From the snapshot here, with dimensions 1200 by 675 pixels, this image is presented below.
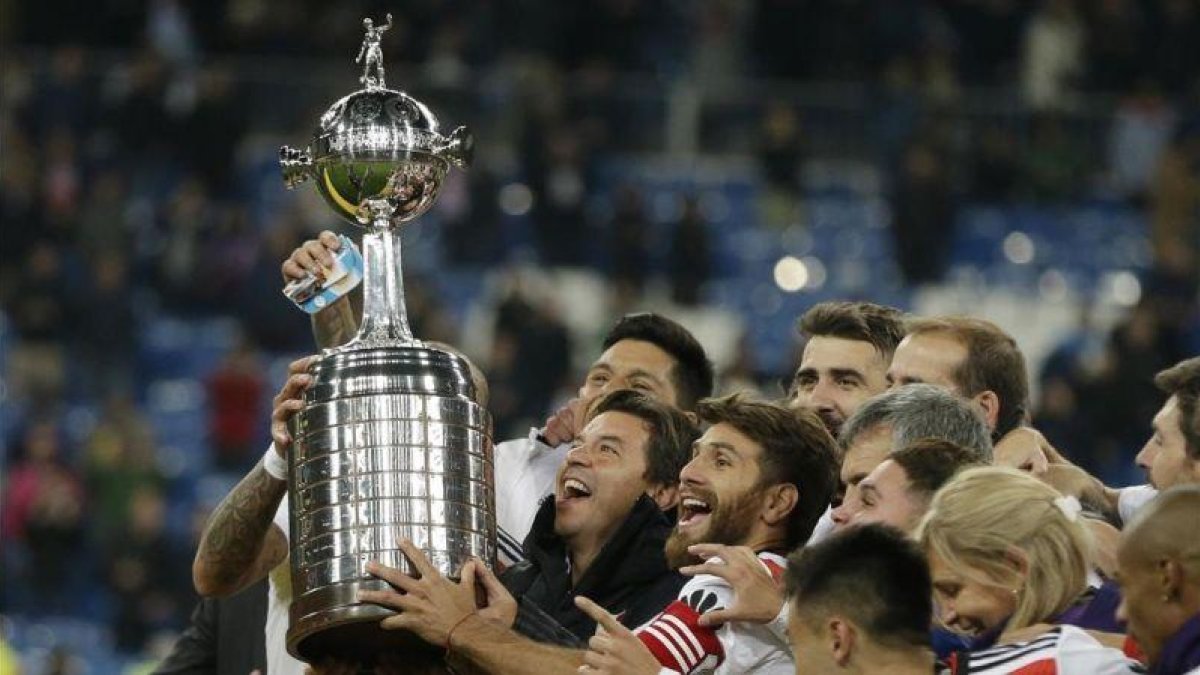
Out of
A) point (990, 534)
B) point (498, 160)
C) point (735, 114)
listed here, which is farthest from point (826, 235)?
point (990, 534)

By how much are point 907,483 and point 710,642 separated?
1.48ft

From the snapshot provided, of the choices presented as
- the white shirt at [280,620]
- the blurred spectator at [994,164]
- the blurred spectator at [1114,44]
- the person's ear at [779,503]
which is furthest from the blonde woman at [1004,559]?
the blurred spectator at [1114,44]

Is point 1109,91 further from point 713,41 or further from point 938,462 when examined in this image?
point 938,462

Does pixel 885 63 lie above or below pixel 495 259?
above

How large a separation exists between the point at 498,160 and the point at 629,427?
9.93m

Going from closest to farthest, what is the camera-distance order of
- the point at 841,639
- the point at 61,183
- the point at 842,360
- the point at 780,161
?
1. the point at 841,639
2. the point at 842,360
3. the point at 61,183
4. the point at 780,161

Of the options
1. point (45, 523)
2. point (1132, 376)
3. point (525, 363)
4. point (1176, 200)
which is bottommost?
point (45, 523)

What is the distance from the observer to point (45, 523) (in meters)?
13.4

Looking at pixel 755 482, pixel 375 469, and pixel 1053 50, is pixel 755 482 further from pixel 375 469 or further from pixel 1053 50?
pixel 1053 50

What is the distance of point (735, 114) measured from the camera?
16109 millimetres

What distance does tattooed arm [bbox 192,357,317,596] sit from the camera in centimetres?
555

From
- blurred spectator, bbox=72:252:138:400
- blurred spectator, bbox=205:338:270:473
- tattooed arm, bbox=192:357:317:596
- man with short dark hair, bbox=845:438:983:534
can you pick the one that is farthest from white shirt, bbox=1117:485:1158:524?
blurred spectator, bbox=72:252:138:400

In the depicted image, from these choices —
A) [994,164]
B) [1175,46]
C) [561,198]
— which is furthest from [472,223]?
[1175,46]

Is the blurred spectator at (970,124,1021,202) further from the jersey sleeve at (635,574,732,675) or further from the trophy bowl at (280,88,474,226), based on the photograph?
the jersey sleeve at (635,574,732,675)
